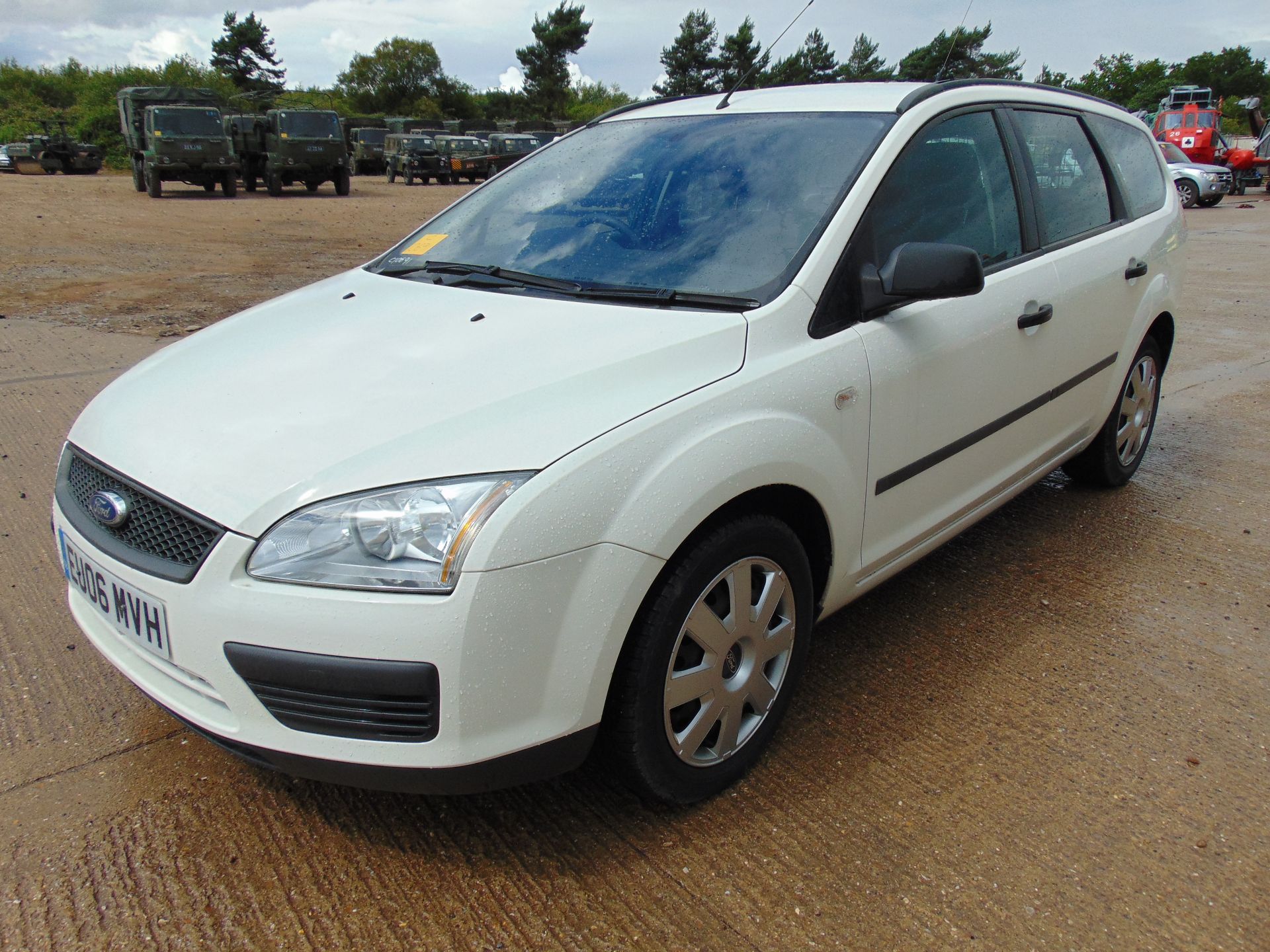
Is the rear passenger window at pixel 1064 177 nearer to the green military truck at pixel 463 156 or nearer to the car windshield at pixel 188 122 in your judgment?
the car windshield at pixel 188 122

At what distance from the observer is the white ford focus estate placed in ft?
5.95

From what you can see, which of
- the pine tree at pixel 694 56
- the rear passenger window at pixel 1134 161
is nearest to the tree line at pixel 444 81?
the pine tree at pixel 694 56

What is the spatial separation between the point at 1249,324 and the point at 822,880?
27.0 ft

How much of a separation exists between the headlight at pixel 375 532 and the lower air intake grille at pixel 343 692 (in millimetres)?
146

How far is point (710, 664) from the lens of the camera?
2.19 metres

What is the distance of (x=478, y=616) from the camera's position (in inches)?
69.3

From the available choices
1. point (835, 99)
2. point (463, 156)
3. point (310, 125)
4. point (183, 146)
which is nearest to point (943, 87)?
point (835, 99)

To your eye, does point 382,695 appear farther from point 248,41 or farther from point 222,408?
point 248,41

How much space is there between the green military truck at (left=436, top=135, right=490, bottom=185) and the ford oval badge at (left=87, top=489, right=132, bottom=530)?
93.4 feet

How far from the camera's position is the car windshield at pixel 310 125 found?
73.9 feet

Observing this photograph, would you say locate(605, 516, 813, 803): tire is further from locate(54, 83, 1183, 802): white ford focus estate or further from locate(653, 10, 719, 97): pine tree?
locate(653, 10, 719, 97): pine tree

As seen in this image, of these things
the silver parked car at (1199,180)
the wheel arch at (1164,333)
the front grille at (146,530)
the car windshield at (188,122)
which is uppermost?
the car windshield at (188,122)

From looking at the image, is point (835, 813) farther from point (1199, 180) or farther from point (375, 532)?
point (1199, 180)

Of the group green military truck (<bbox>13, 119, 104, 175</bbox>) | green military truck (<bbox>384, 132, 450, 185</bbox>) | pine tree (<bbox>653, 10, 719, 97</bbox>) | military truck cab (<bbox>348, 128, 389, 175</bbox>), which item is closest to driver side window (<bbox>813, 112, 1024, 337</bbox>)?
green military truck (<bbox>384, 132, 450, 185</bbox>)
